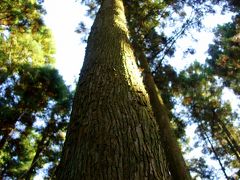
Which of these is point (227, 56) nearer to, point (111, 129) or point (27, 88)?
point (27, 88)

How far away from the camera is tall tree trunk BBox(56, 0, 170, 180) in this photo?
75.7 inches

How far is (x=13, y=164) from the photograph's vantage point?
58.2 ft

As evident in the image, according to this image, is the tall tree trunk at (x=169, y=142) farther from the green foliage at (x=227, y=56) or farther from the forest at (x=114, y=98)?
the green foliage at (x=227, y=56)

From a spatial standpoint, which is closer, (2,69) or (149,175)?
(149,175)

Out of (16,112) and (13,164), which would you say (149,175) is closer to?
(16,112)

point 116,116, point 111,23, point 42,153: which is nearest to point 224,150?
point 42,153

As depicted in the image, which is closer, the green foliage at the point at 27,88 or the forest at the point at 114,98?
the forest at the point at 114,98

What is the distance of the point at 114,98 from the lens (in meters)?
2.66

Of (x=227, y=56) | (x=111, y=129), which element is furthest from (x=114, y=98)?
(x=227, y=56)

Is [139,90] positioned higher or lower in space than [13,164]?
lower

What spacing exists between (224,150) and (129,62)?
80.2 feet

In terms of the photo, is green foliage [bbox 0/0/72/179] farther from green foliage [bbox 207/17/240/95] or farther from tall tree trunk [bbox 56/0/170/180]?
green foliage [bbox 207/17/240/95]

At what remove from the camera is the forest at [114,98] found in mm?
2152

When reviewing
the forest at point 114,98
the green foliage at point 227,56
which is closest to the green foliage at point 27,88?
the forest at point 114,98
